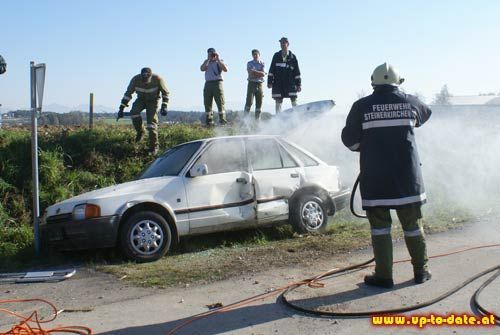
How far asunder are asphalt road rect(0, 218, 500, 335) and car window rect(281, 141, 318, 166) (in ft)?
6.86

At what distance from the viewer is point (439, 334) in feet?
13.7

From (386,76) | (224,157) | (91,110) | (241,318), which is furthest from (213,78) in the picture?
(241,318)

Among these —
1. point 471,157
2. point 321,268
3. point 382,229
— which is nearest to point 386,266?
point 382,229

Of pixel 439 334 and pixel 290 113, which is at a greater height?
pixel 290 113

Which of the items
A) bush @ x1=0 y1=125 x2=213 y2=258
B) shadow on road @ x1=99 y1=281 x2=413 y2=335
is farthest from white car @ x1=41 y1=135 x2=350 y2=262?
shadow on road @ x1=99 y1=281 x2=413 y2=335

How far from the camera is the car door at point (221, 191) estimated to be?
731cm

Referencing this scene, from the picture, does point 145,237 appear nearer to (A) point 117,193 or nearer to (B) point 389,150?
(A) point 117,193

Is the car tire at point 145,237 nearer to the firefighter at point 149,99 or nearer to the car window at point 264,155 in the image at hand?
the car window at point 264,155

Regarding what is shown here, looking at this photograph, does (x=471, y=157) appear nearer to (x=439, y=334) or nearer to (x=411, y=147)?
(x=411, y=147)

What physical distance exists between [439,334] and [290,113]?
902 centimetres

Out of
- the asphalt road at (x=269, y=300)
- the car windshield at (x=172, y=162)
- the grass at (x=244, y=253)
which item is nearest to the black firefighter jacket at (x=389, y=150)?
the asphalt road at (x=269, y=300)

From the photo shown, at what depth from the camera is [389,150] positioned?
5.29 m

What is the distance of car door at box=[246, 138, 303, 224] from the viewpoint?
306 inches

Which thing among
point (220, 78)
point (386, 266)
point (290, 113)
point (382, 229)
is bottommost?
point (386, 266)
